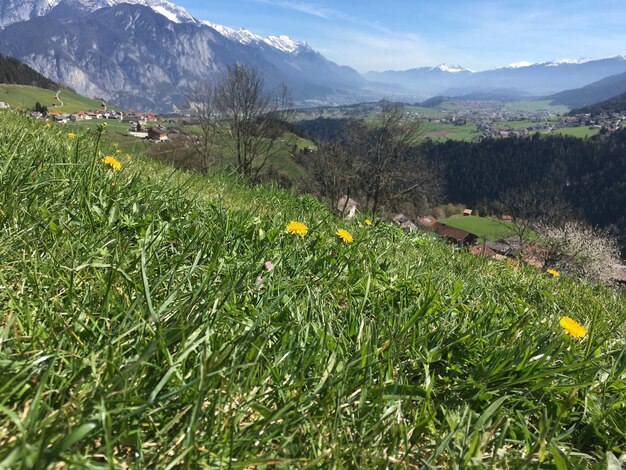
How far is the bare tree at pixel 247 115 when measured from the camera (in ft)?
97.5

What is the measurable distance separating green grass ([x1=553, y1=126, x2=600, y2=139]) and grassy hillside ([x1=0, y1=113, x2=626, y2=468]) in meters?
179

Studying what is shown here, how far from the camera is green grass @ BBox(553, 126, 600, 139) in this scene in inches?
5832

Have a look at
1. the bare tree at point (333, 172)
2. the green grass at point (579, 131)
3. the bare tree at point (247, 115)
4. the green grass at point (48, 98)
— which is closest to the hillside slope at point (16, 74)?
the green grass at point (48, 98)

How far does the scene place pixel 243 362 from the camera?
1.22m

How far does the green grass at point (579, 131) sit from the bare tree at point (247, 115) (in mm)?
157757

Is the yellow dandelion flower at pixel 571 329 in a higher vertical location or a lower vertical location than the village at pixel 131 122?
lower

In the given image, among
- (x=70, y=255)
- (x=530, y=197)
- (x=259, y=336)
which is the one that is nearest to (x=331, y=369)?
(x=259, y=336)

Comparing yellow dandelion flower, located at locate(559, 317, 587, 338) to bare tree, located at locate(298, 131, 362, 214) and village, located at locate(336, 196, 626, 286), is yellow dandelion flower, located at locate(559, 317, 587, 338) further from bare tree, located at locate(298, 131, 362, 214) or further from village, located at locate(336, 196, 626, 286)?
bare tree, located at locate(298, 131, 362, 214)

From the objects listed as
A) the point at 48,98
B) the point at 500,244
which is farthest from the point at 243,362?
the point at 48,98

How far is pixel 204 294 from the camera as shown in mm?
1449

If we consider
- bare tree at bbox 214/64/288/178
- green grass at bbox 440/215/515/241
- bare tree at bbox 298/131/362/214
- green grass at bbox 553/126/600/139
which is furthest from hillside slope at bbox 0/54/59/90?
green grass at bbox 553/126/600/139

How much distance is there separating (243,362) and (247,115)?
3082 cm

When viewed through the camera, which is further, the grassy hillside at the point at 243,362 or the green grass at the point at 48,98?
the green grass at the point at 48,98

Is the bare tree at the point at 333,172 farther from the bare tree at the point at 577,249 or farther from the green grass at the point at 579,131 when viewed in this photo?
the green grass at the point at 579,131
